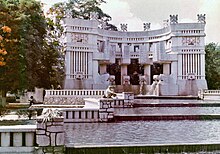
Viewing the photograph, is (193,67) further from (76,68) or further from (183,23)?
(76,68)

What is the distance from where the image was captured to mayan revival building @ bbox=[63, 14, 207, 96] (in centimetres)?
3944

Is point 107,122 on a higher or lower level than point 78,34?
lower

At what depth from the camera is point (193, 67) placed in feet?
134

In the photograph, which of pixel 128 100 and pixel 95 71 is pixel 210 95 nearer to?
pixel 95 71

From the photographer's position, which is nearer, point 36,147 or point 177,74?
point 36,147

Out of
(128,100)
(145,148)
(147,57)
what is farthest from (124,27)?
(145,148)

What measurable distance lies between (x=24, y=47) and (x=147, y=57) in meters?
17.9

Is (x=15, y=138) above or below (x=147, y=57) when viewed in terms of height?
below

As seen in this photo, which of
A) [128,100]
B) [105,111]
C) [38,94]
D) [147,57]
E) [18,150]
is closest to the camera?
[18,150]

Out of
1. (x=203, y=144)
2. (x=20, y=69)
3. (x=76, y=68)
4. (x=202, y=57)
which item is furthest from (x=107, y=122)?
(x=202, y=57)

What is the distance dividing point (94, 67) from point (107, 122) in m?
27.4

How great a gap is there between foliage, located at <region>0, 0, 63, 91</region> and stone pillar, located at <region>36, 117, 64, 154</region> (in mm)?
20012

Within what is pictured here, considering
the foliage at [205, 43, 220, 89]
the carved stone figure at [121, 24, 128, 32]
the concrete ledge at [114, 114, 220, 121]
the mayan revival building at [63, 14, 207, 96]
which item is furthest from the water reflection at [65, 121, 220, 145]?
the foliage at [205, 43, 220, 89]

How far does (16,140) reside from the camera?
296 inches
